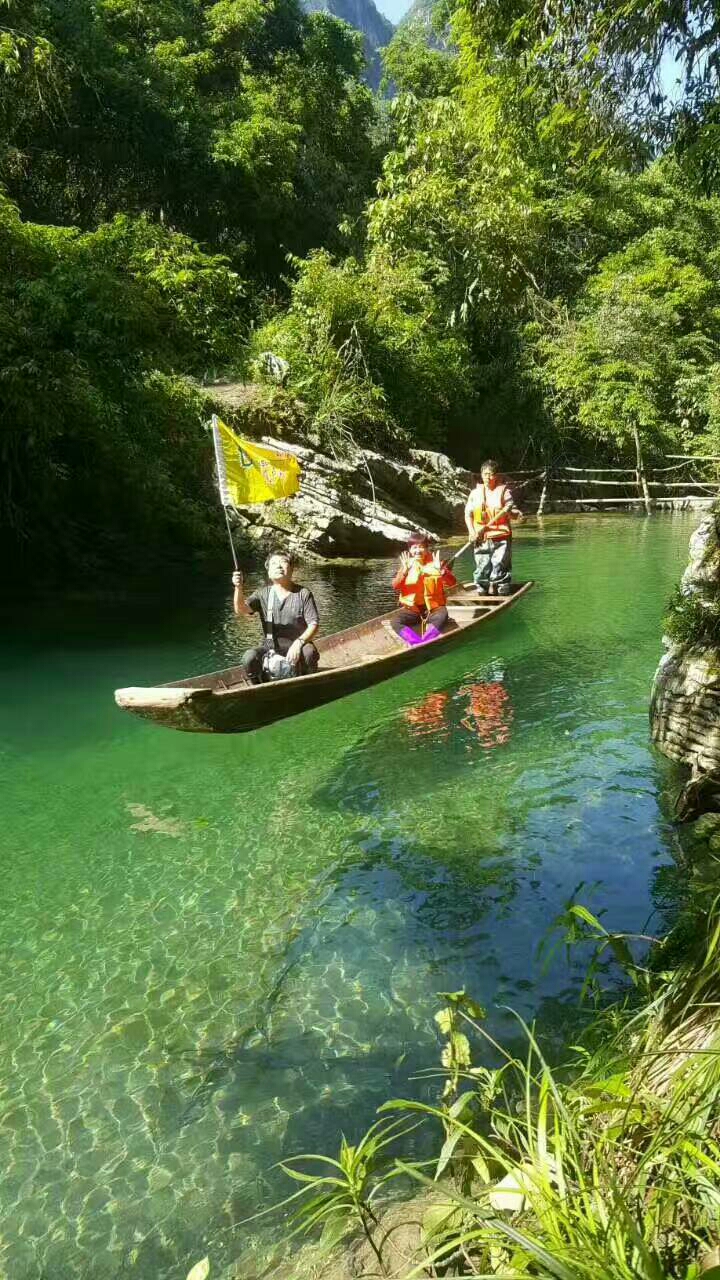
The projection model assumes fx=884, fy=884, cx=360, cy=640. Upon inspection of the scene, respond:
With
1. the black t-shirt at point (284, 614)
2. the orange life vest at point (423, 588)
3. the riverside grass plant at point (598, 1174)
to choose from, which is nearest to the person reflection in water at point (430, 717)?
the orange life vest at point (423, 588)

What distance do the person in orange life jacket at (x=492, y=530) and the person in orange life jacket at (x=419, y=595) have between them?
200cm

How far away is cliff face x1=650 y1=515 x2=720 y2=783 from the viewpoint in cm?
636

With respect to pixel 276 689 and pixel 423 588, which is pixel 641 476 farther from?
pixel 276 689

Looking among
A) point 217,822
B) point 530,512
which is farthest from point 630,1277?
point 530,512

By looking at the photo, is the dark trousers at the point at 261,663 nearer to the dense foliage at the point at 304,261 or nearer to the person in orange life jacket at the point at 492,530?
the person in orange life jacket at the point at 492,530

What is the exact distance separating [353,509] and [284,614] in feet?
37.7

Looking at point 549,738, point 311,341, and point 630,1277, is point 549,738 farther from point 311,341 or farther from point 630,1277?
point 311,341

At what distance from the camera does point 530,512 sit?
1088 inches

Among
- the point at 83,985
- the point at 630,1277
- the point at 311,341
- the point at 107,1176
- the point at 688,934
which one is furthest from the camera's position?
the point at 311,341

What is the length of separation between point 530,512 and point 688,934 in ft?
80.8

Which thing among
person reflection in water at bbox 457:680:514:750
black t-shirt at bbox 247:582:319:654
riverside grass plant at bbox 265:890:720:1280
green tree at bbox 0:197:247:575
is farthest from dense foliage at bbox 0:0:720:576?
riverside grass plant at bbox 265:890:720:1280

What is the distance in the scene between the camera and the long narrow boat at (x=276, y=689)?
5.76 m

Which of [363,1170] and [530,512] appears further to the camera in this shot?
[530,512]

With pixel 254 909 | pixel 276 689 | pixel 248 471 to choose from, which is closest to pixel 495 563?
pixel 248 471
